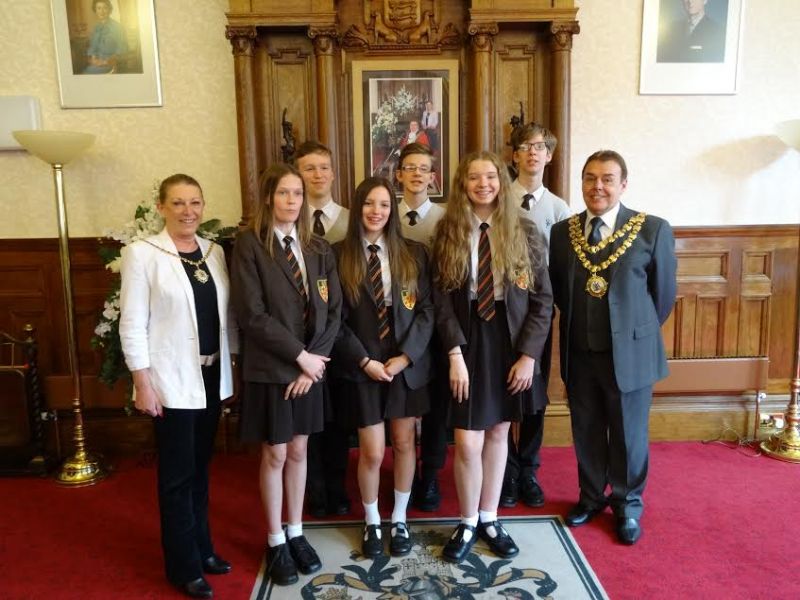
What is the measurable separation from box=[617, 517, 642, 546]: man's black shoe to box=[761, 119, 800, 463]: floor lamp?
135 centimetres

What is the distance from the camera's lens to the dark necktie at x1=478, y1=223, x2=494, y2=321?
2383mm

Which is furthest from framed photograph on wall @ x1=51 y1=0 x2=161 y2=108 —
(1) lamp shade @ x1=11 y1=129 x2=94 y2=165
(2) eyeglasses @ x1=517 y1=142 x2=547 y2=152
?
(2) eyeglasses @ x1=517 y1=142 x2=547 y2=152

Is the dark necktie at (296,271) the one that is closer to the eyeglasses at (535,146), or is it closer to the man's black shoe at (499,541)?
the man's black shoe at (499,541)

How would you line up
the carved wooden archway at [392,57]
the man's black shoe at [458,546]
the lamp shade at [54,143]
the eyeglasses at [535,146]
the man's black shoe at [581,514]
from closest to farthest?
the man's black shoe at [458,546] < the man's black shoe at [581,514] < the eyeglasses at [535,146] < the lamp shade at [54,143] < the carved wooden archway at [392,57]

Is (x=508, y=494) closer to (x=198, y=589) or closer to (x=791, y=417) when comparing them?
(x=198, y=589)

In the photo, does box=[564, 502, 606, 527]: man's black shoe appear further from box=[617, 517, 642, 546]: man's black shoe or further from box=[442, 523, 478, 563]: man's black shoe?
box=[442, 523, 478, 563]: man's black shoe

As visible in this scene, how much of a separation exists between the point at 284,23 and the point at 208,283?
5.83ft

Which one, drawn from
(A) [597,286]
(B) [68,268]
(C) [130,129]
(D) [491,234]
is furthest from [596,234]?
(B) [68,268]

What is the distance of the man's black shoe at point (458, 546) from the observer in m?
2.45

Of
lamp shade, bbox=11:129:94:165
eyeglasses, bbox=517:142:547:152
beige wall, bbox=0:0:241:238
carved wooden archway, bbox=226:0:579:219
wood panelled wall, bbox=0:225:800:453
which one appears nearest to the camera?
eyeglasses, bbox=517:142:547:152

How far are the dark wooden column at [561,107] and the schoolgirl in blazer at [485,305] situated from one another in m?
1.11

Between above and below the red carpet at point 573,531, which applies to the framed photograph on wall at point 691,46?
above

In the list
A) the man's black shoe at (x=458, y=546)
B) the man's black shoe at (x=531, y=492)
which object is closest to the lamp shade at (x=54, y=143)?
the man's black shoe at (x=458, y=546)

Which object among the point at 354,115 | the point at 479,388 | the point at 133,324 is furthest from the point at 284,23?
the point at 479,388
